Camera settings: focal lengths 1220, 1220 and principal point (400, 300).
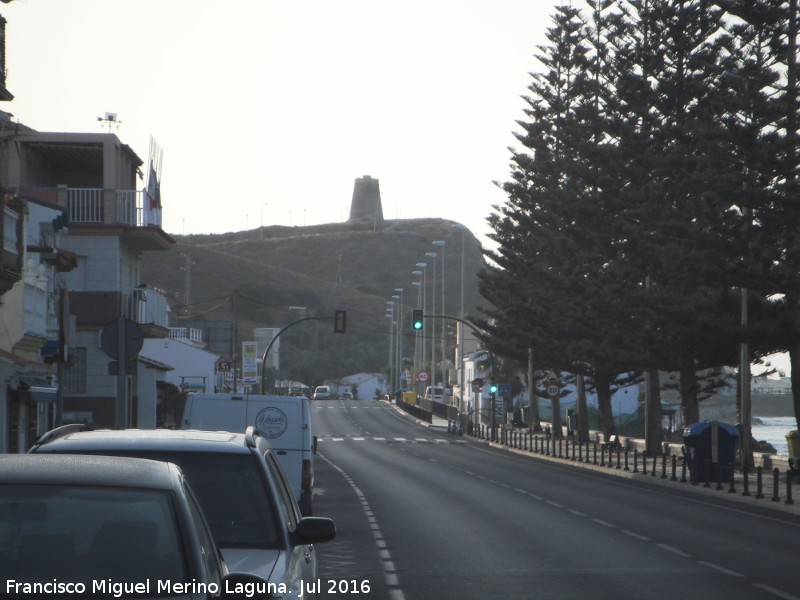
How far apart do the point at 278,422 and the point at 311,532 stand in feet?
36.0

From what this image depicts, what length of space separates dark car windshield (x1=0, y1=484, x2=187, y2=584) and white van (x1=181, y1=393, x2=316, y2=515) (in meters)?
12.5

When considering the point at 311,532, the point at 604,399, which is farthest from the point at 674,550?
the point at 604,399

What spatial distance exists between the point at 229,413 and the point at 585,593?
22.7 feet

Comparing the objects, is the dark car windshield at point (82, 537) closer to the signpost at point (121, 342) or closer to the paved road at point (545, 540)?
the paved road at point (545, 540)

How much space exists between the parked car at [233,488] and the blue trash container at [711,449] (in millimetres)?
26083

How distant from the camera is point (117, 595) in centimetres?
450

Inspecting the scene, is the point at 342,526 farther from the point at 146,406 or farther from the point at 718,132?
the point at 146,406

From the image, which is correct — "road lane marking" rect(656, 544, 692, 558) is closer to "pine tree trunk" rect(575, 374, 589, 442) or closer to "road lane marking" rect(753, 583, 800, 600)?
"road lane marking" rect(753, 583, 800, 600)

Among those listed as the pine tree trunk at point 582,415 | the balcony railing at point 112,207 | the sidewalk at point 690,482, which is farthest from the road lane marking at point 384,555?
the pine tree trunk at point 582,415

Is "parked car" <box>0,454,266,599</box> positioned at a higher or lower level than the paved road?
higher

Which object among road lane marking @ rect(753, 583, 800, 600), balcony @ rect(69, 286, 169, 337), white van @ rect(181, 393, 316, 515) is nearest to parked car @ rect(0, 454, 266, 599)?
road lane marking @ rect(753, 583, 800, 600)

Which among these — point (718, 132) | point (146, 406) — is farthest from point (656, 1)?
point (146, 406)

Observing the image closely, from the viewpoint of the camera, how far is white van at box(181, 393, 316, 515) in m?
17.2

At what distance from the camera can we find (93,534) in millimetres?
4652
